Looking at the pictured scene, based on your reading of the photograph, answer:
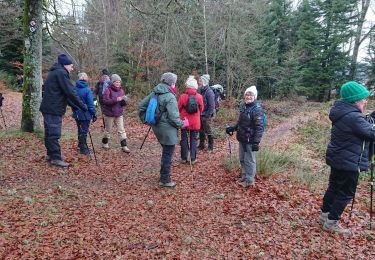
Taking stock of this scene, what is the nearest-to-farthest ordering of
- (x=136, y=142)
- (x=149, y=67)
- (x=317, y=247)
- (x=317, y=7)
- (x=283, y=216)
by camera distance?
(x=317, y=247), (x=283, y=216), (x=136, y=142), (x=149, y=67), (x=317, y=7)

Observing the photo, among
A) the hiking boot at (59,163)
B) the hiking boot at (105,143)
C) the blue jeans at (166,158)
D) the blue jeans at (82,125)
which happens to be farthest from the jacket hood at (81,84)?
the blue jeans at (166,158)

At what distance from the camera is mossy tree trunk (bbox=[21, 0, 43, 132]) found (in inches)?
318

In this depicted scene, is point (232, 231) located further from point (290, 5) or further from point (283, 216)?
point (290, 5)

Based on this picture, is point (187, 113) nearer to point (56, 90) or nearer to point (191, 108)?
point (191, 108)

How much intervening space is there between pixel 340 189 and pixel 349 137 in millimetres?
787

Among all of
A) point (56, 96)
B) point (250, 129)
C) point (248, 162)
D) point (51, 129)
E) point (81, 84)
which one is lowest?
point (248, 162)

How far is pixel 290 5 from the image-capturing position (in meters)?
29.2

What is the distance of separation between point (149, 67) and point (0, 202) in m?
14.4

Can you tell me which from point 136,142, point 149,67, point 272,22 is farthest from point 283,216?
point 272,22

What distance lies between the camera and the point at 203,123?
29.9 feet

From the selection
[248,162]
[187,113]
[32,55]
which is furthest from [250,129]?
[32,55]

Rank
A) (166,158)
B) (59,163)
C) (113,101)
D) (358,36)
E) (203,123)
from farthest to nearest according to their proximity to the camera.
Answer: (358,36)
(203,123)
(113,101)
(59,163)
(166,158)

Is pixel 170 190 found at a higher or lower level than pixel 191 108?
lower

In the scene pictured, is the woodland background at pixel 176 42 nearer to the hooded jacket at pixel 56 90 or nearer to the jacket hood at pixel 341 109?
the hooded jacket at pixel 56 90
